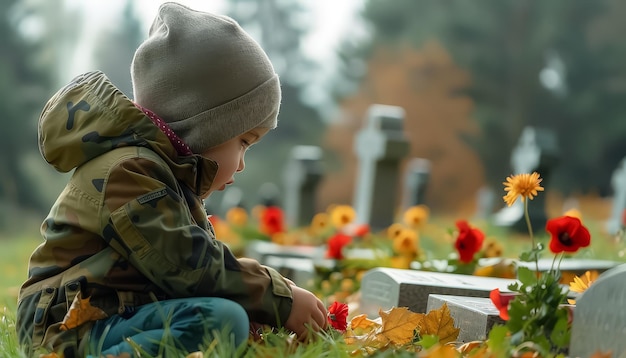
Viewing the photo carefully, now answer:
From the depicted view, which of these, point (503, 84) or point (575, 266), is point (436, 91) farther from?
point (575, 266)

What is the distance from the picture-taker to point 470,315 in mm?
2740

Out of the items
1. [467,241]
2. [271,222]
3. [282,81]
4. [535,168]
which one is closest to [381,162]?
[271,222]

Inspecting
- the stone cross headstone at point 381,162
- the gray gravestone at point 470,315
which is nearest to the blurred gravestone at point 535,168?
the stone cross headstone at point 381,162

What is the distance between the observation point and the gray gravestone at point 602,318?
2.17 metres

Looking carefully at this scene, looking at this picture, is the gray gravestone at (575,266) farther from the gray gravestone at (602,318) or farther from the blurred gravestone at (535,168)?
the blurred gravestone at (535,168)

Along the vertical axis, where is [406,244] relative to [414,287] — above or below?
above

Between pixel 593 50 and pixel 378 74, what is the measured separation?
287 inches

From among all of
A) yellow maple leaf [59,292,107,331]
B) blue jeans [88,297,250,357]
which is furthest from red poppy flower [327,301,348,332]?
yellow maple leaf [59,292,107,331]

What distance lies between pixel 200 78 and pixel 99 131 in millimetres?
359

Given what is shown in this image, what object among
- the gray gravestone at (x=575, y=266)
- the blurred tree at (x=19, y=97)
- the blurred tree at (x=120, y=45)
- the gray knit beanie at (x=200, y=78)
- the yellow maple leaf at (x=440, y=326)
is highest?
the blurred tree at (x=120, y=45)

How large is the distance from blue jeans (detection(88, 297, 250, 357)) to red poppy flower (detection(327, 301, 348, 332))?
1.71ft

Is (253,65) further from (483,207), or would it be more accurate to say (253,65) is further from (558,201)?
(558,201)

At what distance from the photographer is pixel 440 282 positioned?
3.44 meters

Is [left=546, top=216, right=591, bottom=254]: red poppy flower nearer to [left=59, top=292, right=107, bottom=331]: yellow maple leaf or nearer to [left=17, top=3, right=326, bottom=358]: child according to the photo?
[left=17, top=3, right=326, bottom=358]: child
